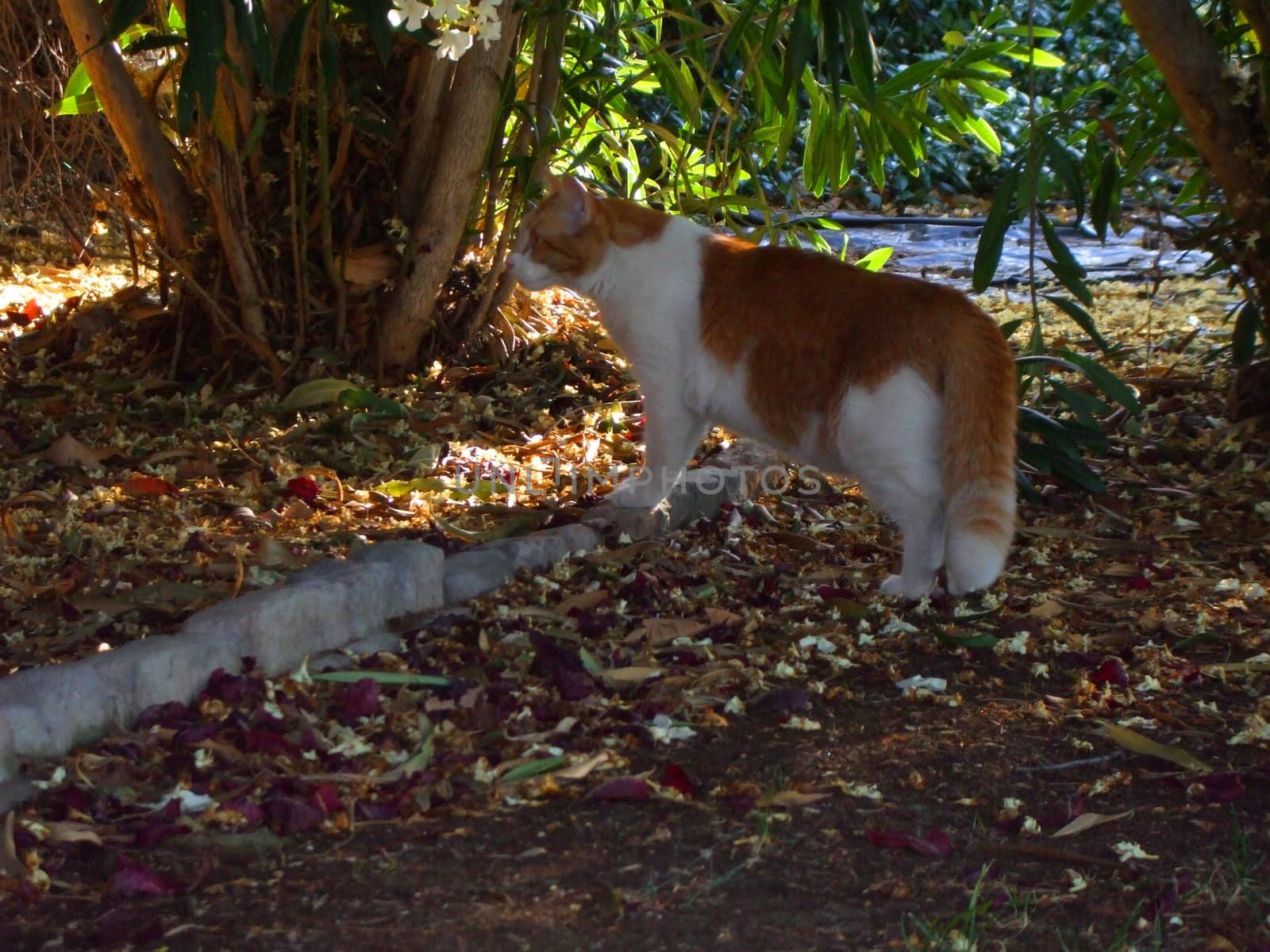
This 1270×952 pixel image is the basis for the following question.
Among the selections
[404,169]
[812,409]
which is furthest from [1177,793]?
Result: [404,169]

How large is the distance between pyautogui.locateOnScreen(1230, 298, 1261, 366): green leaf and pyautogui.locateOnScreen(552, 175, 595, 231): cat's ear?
1.82 metres

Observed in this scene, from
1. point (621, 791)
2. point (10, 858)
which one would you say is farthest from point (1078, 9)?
point (10, 858)

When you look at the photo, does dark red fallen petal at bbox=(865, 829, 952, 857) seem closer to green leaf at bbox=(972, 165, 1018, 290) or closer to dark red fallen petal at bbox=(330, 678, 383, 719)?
dark red fallen petal at bbox=(330, 678, 383, 719)

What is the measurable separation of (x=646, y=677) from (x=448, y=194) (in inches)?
85.1

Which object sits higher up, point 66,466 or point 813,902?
point 66,466

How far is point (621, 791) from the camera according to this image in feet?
6.42

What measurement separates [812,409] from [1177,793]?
1.22 metres

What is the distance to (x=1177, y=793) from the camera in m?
2.03

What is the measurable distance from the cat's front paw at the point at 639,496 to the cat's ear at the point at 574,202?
0.65m

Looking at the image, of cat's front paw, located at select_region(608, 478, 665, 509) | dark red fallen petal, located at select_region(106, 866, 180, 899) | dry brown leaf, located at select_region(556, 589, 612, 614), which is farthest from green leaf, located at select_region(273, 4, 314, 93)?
dark red fallen petal, located at select_region(106, 866, 180, 899)

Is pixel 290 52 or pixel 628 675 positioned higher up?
pixel 290 52

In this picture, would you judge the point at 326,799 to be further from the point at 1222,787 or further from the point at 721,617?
the point at 1222,787

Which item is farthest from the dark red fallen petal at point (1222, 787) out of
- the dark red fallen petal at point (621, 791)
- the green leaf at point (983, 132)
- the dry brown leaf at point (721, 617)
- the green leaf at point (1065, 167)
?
the green leaf at point (983, 132)

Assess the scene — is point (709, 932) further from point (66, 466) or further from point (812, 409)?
point (66, 466)
